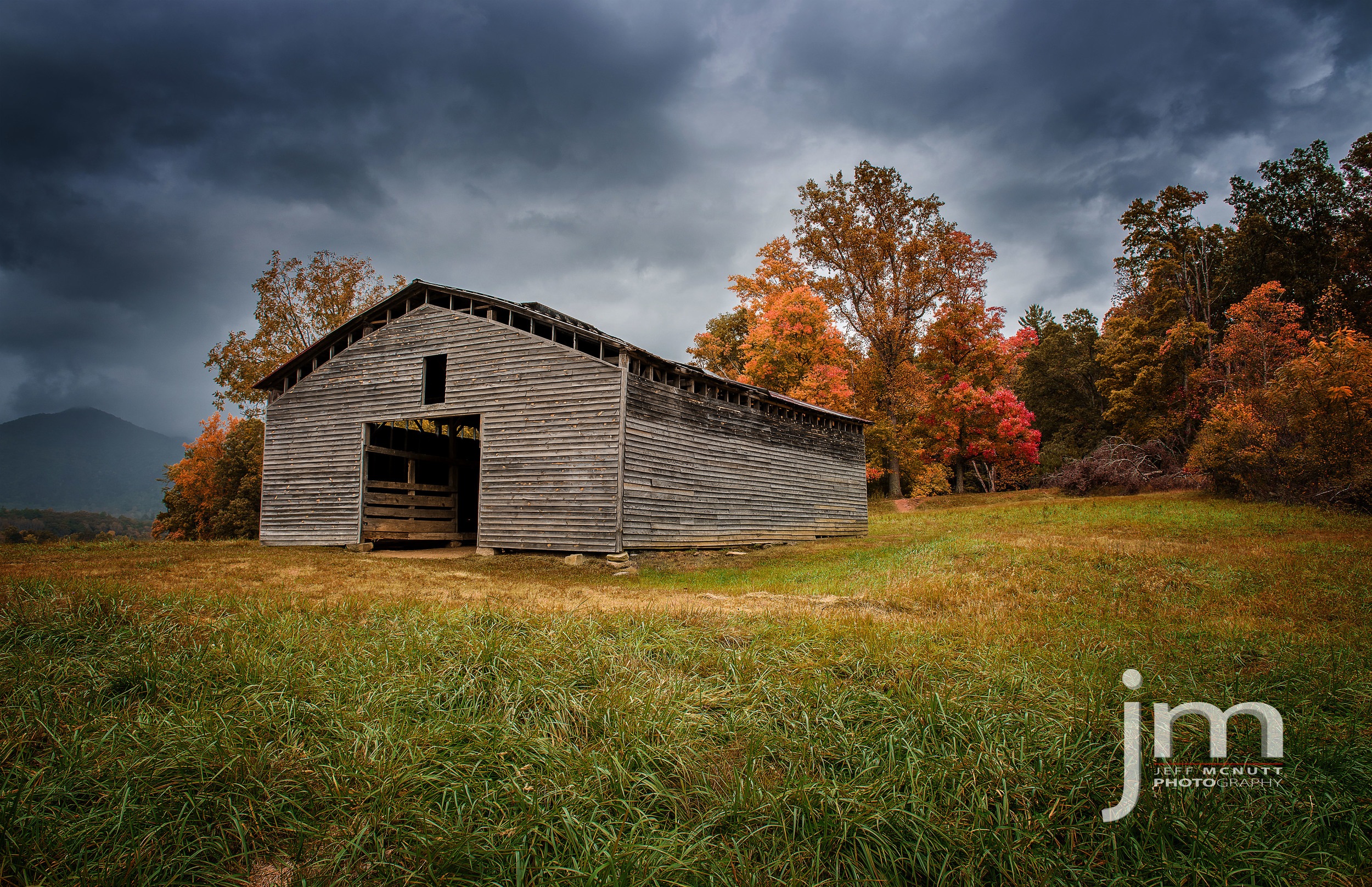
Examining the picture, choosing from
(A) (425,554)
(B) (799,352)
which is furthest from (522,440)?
(B) (799,352)

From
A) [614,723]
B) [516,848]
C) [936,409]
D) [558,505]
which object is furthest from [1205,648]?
[936,409]

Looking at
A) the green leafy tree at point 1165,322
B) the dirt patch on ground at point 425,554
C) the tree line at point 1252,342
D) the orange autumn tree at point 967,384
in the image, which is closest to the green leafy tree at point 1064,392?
the tree line at point 1252,342

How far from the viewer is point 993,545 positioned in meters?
13.4

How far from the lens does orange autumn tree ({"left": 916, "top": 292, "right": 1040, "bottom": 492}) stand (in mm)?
33719

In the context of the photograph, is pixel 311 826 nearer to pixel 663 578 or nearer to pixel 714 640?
pixel 714 640

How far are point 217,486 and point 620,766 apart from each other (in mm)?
42859

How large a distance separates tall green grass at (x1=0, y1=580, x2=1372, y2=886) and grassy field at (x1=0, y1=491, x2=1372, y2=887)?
18 mm

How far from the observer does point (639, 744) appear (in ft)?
10.8

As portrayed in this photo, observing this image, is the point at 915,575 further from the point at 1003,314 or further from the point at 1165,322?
the point at 1165,322

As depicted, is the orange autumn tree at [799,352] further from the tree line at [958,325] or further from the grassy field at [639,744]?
the grassy field at [639,744]

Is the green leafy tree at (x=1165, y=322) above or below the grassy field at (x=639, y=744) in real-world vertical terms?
above

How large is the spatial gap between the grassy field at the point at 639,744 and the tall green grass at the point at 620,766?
0.06ft

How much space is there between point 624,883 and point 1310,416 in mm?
28289

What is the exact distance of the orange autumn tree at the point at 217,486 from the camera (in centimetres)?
3234
